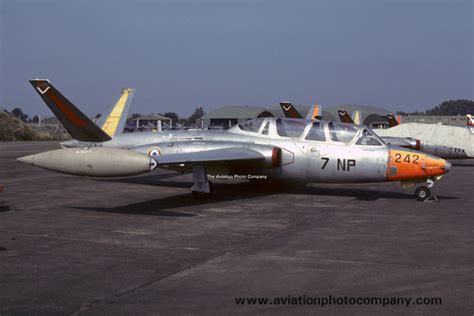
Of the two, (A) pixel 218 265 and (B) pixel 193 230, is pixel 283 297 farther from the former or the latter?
(B) pixel 193 230

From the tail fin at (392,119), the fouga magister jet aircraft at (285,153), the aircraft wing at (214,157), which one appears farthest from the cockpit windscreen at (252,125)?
the tail fin at (392,119)

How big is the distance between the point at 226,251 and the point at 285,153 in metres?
6.91

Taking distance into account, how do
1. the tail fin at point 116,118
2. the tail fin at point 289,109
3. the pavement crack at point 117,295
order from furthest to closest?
the tail fin at point 289,109, the tail fin at point 116,118, the pavement crack at point 117,295

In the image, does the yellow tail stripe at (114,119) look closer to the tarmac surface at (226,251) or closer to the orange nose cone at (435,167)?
the tarmac surface at (226,251)

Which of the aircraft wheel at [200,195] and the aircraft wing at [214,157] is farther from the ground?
the aircraft wing at [214,157]

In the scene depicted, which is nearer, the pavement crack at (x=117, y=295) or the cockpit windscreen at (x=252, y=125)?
the pavement crack at (x=117, y=295)

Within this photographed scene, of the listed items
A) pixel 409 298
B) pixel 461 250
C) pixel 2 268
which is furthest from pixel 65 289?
pixel 461 250

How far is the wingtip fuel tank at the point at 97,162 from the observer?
11.5m

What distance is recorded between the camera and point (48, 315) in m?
5.80

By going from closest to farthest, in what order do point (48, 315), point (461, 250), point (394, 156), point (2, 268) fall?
point (48, 315), point (2, 268), point (461, 250), point (394, 156)

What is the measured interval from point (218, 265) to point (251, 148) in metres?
7.80

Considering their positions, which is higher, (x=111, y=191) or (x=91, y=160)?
(x=91, y=160)

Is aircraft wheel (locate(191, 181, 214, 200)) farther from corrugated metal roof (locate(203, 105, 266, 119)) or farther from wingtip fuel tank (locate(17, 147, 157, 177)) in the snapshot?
corrugated metal roof (locate(203, 105, 266, 119))

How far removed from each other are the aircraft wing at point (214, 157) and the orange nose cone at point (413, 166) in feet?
11.2
